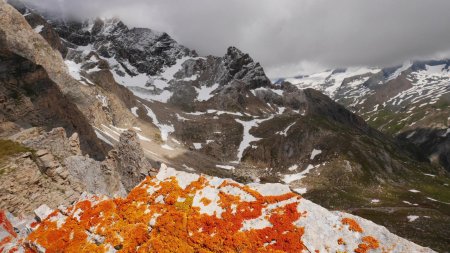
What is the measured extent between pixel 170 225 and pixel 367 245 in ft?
25.1

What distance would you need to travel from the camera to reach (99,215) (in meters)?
17.1

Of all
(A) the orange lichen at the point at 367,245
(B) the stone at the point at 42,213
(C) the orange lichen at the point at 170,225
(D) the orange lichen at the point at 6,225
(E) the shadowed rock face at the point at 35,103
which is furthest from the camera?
(E) the shadowed rock face at the point at 35,103

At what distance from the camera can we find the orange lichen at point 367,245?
1310cm

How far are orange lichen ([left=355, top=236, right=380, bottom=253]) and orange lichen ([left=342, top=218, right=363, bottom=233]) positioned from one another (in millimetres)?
456

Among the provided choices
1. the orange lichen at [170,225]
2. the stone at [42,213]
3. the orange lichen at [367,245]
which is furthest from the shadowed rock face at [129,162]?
the orange lichen at [367,245]

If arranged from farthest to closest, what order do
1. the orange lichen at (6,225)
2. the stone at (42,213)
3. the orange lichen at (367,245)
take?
the orange lichen at (6,225), the stone at (42,213), the orange lichen at (367,245)

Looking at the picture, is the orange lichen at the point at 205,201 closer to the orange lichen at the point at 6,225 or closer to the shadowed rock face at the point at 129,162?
the orange lichen at the point at 6,225

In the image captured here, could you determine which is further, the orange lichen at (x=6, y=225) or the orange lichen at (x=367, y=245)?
the orange lichen at (x=6, y=225)

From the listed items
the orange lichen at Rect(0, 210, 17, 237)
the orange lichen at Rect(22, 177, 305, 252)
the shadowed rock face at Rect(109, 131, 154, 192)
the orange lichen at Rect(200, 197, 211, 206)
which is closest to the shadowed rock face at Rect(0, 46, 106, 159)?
the shadowed rock face at Rect(109, 131, 154, 192)

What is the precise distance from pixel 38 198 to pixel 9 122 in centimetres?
7158

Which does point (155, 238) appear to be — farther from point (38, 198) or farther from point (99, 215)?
point (38, 198)

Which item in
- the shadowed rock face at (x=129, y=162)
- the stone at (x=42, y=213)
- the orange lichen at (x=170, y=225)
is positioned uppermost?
the orange lichen at (x=170, y=225)

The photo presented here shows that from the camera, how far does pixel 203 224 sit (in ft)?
48.7

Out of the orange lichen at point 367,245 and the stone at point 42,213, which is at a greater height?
the orange lichen at point 367,245
